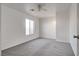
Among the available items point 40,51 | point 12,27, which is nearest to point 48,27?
point 12,27

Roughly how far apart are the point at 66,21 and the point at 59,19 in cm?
59

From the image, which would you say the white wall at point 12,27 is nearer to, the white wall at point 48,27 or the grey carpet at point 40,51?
the grey carpet at point 40,51

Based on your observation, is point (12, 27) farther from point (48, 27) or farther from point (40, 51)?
point (48, 27)

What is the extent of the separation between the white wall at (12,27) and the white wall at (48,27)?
114 inches

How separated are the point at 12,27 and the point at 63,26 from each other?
12.4ft

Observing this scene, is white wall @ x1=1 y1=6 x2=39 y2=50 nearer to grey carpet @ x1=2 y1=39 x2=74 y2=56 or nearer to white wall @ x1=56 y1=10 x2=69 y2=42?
grey carpet @ x1=2 y1=39 x2=74 y2=56

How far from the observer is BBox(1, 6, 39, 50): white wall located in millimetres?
3625

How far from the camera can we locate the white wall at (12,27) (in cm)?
362

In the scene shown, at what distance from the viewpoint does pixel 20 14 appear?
16.2 feet

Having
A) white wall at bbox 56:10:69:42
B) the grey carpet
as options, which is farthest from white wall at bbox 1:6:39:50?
white wall at bbox 56:10:69:42

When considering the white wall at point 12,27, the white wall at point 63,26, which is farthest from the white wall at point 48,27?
the white wall at point 12,27

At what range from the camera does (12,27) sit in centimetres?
421

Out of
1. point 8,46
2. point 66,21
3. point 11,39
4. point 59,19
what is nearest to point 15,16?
point 11,39

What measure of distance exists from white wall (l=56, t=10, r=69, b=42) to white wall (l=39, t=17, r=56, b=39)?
58.9 inches
